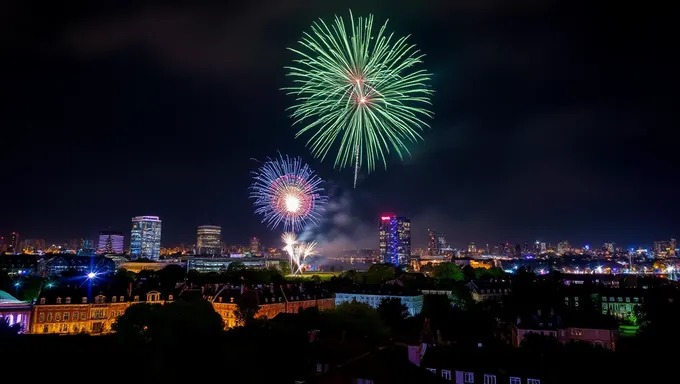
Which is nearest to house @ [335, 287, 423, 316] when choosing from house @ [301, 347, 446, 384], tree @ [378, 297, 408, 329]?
tree @ [378, 297, 408, 329]

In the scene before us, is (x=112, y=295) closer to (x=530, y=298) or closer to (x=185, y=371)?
(x=185, y=371)

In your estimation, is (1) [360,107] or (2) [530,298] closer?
(1) [360,107]

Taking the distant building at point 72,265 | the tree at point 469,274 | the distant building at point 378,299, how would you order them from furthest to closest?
the tree at point 469,274
the distant building at point 72,265
the distant building at point 378,299

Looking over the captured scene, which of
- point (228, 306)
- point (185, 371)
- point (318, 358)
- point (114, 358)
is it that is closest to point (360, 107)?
point (318, 358)

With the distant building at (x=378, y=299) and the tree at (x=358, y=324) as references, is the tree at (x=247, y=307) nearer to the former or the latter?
the tree at (x=358, y=324)

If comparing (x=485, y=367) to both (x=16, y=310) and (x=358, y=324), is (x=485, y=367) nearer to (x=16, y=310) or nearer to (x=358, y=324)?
(x=358, y=324)

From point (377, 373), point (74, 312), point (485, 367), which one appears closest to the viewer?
point (377, 373)

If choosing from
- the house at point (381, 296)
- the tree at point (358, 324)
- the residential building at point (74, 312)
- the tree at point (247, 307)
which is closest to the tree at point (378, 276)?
the house at point (381, 296)

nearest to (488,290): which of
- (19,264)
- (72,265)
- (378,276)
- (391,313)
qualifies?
(378,276)
